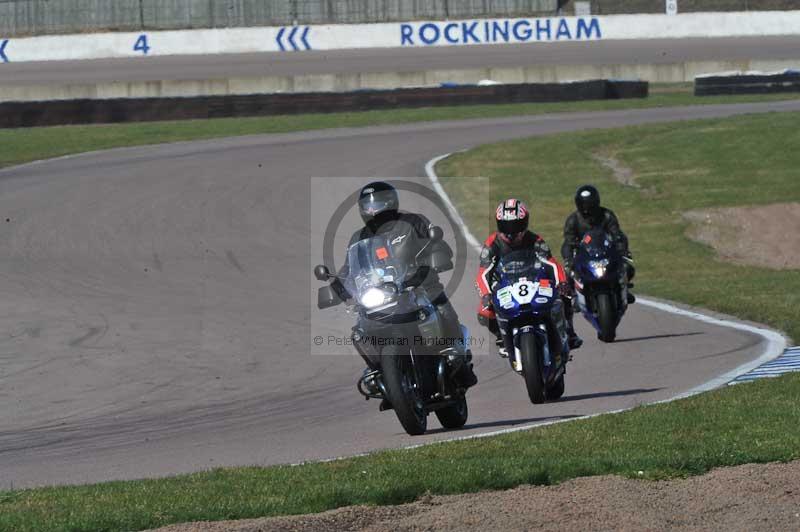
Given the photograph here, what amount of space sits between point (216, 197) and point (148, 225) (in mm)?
2925

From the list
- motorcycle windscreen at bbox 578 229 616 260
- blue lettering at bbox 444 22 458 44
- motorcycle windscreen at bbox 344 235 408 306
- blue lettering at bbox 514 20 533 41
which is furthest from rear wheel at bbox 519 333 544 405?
blue lettering at bbox 514 20 533 41

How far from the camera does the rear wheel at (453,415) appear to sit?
9.91 meters

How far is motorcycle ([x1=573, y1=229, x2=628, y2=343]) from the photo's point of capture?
13.9m

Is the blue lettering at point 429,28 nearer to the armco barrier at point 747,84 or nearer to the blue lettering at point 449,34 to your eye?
the blue lettering at point 449,34

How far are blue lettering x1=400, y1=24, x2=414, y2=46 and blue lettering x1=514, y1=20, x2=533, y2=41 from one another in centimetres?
424

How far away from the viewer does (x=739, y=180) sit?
25953 millimetres

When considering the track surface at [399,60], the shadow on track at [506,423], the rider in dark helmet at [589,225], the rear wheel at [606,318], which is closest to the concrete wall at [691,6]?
the track surface at [399,60]

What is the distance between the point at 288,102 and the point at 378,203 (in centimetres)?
2895

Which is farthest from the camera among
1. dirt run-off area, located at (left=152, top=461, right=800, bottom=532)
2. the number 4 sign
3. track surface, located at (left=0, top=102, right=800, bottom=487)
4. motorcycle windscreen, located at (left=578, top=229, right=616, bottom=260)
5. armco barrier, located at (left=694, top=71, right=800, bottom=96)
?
the number 4 sign

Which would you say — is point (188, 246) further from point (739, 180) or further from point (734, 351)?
point (739, 180)

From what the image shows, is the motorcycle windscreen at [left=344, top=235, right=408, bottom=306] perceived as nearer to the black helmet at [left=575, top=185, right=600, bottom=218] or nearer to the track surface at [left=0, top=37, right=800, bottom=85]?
the black helmet at [left=575, top=185, right=600, bottom=218]

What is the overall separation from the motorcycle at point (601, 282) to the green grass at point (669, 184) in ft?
8.06

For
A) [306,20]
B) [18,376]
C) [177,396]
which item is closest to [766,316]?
[177,396]

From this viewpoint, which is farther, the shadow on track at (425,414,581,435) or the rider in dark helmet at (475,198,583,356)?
the rider in dark helmet at (475,198,583,356)
